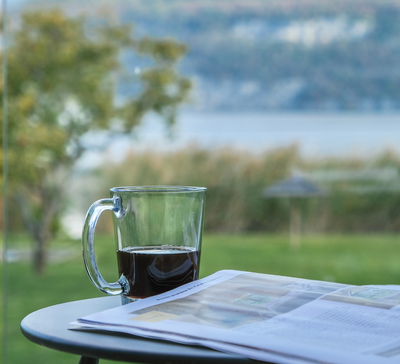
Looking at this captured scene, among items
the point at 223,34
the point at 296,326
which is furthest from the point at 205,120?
the point at 296,326

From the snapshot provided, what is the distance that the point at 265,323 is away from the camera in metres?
0.53

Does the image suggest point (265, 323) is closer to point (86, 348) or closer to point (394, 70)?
point (86, 348)

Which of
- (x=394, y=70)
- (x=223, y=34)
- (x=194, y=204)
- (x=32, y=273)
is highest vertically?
(x=223, y=34)

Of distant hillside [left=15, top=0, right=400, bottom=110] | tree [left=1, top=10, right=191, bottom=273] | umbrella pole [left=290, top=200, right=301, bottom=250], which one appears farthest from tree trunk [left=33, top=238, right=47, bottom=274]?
umbrella pole [left=290, top=200, right=301, bottom=250]

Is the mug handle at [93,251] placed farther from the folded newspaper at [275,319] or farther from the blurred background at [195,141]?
the blurred background at [195,141]

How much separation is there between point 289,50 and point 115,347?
9.00 ft

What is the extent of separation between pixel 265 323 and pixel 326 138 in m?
2.53

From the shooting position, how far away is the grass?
2.87 meters

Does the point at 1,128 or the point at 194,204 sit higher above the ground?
the point at 1,128

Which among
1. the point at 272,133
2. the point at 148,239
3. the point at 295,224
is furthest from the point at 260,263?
the point at 148,239

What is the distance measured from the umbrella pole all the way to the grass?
34mm

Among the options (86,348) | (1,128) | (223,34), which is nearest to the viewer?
(86,348)

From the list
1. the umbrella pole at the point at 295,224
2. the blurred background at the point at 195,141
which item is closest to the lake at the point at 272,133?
the blurred background at the point at 195,141

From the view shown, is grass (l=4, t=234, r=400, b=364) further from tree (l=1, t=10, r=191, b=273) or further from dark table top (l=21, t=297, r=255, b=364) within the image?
dark table top (l=21, t=297, r=255, b=364)
